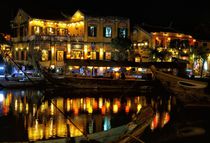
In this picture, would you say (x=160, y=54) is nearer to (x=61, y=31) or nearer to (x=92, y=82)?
(x=92, y=82)

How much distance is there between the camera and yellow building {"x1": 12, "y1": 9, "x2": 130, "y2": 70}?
41188 millimetres

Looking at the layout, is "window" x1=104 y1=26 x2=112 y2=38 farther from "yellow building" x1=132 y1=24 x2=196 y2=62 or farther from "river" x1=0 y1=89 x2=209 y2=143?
"river" x1=0 y1=89 x2=209 y2=143

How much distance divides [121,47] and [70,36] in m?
6.50

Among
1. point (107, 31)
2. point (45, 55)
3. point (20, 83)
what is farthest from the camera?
point (107, 31)

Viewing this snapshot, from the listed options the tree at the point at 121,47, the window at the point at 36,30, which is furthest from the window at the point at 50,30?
the tree at the point at 121,47

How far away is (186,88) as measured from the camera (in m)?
24.8

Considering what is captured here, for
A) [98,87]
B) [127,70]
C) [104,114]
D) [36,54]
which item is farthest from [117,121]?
[36,54]

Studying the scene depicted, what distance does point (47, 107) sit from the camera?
25078 mm

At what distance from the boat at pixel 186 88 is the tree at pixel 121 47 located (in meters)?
15.5

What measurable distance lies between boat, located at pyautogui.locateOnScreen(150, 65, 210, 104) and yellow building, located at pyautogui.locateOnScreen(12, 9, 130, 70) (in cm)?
1782

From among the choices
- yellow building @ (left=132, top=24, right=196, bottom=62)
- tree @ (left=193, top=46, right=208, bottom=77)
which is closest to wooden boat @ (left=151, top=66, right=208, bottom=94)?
yellow building @ (left=132, top=24, right=196, bottom=62)

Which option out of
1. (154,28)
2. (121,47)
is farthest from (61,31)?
(154,28)

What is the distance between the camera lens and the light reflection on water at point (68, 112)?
17484 millimetres

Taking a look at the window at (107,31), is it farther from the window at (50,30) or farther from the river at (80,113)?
the river at (80,113)
